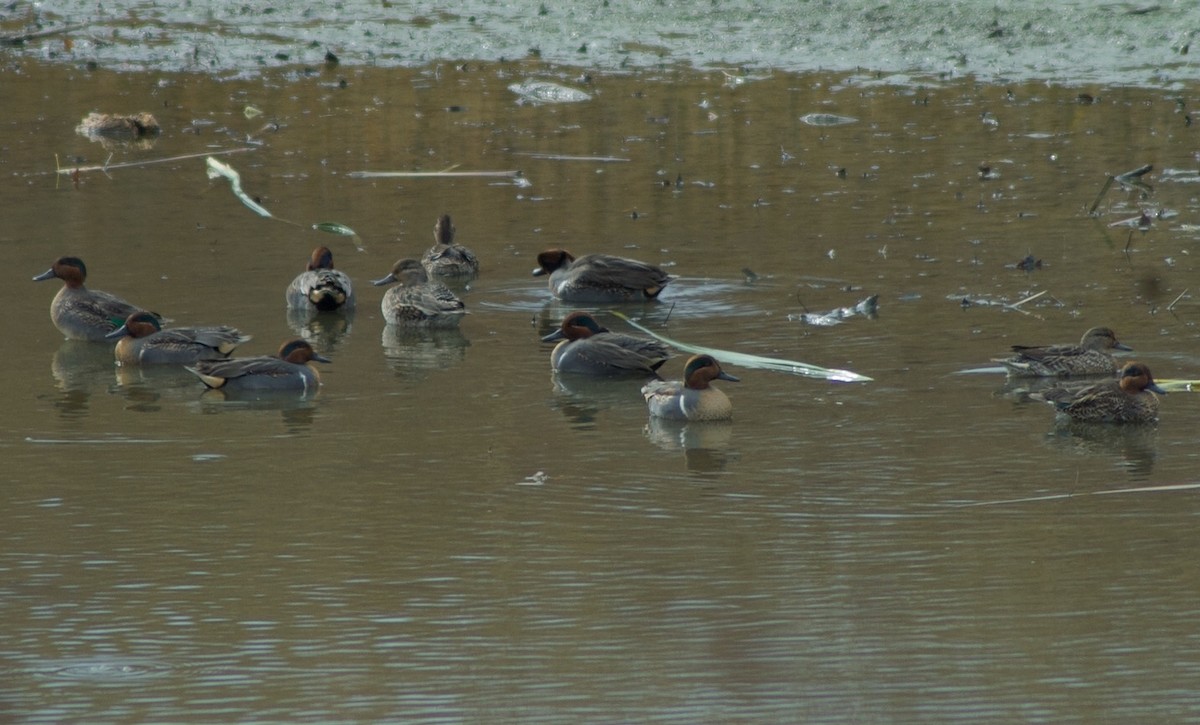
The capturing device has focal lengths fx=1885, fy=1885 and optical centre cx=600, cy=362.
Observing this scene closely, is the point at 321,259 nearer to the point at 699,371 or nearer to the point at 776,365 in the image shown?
the point at 776,365

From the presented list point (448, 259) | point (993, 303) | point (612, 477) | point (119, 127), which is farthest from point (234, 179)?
point (612, 477)

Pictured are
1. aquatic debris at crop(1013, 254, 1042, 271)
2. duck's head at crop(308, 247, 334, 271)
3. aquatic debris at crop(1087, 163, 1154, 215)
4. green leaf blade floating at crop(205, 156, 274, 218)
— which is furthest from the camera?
aquatic debris at crop(1087, 163, 1154, 215)

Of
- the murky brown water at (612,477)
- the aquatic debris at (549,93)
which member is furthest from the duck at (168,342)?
the aquatic debris at (549,93)

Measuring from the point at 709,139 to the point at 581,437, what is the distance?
1026cm

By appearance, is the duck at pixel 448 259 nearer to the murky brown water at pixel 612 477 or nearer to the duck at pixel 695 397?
the murky brown water at pixel 612 477

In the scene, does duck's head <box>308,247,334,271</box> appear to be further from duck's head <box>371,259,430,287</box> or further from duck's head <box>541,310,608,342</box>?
duck's head <box>541,310,608,342</box>

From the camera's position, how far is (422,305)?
12.3 meters

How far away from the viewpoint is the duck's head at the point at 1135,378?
958 centimetres

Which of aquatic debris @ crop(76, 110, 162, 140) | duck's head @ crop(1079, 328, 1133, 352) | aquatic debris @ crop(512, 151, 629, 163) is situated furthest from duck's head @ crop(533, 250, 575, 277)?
aquatic debris @ crop(76, 110, 162, 140)

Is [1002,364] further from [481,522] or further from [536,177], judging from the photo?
[536,177]

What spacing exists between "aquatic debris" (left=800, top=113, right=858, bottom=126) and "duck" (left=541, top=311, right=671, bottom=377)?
931cm

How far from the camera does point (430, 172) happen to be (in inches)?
699

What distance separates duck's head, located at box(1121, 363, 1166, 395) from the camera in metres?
9.58

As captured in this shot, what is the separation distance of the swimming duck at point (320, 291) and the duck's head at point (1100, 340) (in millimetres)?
4981
